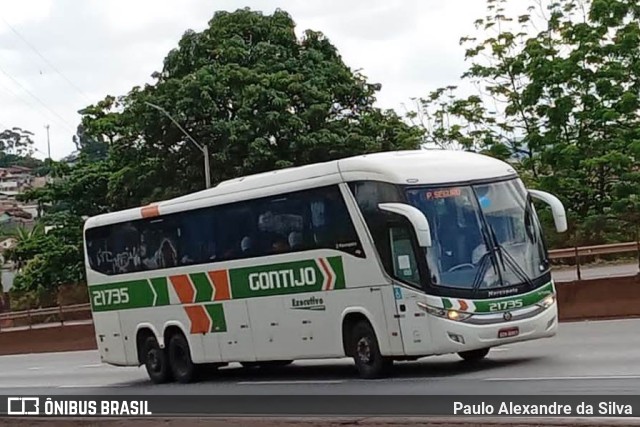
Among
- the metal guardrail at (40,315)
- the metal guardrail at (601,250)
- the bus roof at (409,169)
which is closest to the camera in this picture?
the bus roof at (409,169)

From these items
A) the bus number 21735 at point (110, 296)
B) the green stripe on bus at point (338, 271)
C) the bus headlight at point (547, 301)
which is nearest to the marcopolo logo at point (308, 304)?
the green stripe on bus at point (338, 271)

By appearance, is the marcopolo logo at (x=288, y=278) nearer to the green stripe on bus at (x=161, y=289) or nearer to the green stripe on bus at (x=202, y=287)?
the green stripe on bus at (x=202, y=287)

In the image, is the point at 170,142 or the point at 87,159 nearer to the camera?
the point at 170,142

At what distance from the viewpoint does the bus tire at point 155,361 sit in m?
21.2

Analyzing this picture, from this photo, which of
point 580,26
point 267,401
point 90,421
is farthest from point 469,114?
point 90,421

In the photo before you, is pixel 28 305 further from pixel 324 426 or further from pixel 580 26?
pixel 324 426

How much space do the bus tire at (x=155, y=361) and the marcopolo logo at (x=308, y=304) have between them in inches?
165

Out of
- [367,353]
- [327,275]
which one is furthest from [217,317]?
[367,353]

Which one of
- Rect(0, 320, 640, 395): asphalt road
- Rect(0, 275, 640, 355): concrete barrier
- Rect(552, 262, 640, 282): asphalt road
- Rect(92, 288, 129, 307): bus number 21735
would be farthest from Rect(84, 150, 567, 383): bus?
Rect(552, 262, 640, 282): asphalt road

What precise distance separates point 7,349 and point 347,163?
99.5 ft

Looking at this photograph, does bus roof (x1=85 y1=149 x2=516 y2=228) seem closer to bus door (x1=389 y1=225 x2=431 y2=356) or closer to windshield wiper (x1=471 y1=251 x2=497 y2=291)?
bus door (x1=389 y1=225 x2=431 y2=356)

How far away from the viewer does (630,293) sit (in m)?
25.3

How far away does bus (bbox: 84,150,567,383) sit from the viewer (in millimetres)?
15898

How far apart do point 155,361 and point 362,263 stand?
20.8 ft
